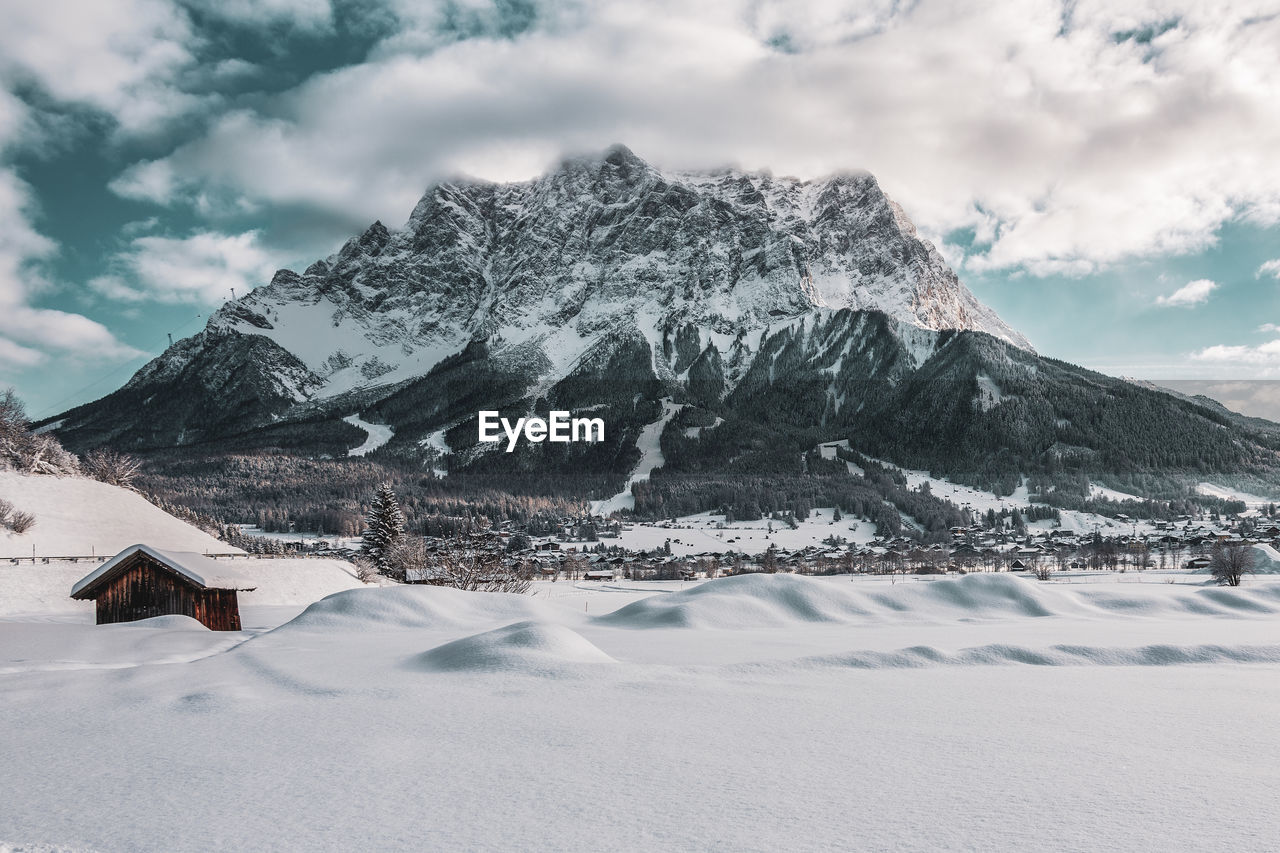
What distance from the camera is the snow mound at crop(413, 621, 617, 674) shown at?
12250mm

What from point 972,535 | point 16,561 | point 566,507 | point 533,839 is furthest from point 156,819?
point 566,507

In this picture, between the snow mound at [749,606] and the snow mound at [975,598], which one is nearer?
the snow mound at [749,606]

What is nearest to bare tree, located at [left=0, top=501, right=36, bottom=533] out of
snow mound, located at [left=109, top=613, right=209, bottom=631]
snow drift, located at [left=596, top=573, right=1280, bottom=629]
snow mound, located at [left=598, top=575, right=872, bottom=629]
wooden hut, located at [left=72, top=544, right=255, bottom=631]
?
wooden hut, located at [left=72, top=544, right=255, bottom=631]

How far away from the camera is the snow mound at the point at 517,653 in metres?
12.2

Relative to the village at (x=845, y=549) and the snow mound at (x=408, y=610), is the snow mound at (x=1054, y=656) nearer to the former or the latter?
the snow mound at (x=408, y=610)

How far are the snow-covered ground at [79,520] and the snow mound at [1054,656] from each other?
136 feet

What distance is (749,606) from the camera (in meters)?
22.9

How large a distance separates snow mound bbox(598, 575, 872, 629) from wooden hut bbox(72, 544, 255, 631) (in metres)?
17.4

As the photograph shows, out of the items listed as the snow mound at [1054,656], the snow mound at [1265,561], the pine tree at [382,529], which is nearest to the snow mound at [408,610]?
the snow mound at [1054,656]

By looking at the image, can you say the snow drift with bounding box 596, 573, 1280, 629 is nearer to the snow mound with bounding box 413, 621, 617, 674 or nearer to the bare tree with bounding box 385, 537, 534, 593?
the snow mound with bounding box 413, 621, 617, 674

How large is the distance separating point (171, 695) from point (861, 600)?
2015cm

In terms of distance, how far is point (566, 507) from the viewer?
189000 millimetres

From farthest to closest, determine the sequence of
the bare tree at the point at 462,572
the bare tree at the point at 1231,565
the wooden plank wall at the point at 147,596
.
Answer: the bare tree at the point at 462,572
the bare tree at the point at 1231,565
the wooden plank wall at the point at 147,596

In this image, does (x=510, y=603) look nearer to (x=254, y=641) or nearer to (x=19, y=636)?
(x=254, y=641)
